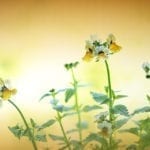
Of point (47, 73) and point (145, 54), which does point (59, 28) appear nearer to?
point (47, 73)

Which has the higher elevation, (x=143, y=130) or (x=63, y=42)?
(x=63, y=42)

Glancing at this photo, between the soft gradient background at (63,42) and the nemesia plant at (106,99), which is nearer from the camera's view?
the nemesia plant at (106,99)

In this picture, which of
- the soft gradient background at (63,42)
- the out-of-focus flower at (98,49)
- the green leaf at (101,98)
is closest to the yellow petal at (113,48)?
the out-of-focus flower at (98,49)

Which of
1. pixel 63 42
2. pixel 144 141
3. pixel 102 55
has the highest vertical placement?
pixel 63 42

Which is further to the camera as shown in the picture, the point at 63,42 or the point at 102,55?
the point at 63,42

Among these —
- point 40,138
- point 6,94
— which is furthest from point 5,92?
point 40,138

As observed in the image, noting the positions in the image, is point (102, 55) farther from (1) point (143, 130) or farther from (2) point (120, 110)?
(1) point (143, 130)

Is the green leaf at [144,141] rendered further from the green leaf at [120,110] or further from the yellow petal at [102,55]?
the yellow petal at [102,55]

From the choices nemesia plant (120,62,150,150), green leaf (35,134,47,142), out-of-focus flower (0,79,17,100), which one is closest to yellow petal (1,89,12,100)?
out-of-focus flower (0,79,17,100)

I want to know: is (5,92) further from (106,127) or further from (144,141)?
(144,141)
